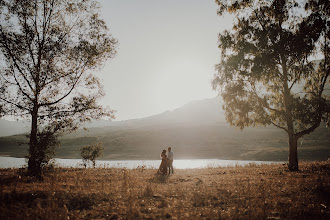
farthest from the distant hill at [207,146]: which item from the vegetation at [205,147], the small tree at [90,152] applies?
the small tree at [90,152]

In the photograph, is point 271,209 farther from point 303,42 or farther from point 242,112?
point 303,42

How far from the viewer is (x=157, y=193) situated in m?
10.6

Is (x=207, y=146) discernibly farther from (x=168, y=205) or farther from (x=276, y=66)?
(x=168, y=205)

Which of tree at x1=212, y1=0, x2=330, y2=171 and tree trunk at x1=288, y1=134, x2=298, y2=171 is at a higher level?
tree at x1=212, y1=0, x2=330, y2=171

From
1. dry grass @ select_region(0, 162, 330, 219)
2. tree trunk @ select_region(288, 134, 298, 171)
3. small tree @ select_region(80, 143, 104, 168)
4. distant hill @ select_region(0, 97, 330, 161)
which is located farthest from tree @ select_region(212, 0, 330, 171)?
distant hill @ select_region(0, 97, 330, 161)

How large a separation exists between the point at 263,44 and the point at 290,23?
3.76 m

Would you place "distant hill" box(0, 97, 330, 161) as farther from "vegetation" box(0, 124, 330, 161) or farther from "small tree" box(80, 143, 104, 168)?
"small tree" box(80, 143, 104, 168)

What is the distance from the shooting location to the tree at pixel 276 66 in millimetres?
19453

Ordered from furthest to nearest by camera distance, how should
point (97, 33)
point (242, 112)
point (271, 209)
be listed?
point (242, 112), point (97, 33), point (271, 209)

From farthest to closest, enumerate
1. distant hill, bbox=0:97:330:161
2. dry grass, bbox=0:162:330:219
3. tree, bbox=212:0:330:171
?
distant hill, bbox=0:97:330:161 → tree, bbox=212:0:330:171 → dry grass, bbox=0:162:330:219

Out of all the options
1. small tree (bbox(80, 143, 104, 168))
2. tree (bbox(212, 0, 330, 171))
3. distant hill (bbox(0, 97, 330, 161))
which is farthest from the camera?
distant hill (bbox(0, 97, 330, 161))

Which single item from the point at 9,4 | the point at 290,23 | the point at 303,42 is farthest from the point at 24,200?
the point at 290,23

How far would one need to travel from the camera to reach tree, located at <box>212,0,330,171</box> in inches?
766

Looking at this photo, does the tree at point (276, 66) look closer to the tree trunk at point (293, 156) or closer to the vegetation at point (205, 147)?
the tree trunk at point (293, 156)
